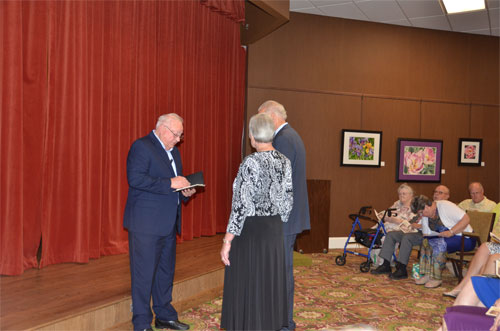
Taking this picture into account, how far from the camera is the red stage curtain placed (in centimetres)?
418

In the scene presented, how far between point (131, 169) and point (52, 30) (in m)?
1.90

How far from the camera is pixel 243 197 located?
3.01 m

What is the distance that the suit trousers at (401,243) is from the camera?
6164mm

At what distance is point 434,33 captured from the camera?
28.4ft

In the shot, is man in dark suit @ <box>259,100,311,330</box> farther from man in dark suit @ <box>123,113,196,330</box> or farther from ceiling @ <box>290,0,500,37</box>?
ceiling @ <box>290,0,500,37</box>

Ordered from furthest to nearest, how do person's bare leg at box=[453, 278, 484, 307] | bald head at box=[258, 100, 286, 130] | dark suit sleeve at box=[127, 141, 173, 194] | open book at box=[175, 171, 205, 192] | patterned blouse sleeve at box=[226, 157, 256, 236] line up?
bald head at box=[258, 100, 286, 130] → open book at box=[175, 171, 205, 192] → dark suit sleeve at box=[127, 141, 173, 194] → person's bare leg at box=[453, 278, 484, 307] → patterned blouse sleeve at box=[226, 157, 256, 236]

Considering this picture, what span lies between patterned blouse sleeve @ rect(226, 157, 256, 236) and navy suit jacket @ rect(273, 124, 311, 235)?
0.76 m

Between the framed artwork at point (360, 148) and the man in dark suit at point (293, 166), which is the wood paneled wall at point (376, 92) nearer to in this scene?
the framed artwork at point (360, 148)

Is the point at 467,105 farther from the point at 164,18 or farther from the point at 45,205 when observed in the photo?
the point at 45,205

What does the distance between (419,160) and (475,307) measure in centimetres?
576

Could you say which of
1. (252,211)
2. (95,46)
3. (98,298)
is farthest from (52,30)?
(252,211)

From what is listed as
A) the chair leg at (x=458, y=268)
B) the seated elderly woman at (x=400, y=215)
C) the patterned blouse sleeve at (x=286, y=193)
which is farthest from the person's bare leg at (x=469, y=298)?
the seated elderly woman at (x=400, y=215)

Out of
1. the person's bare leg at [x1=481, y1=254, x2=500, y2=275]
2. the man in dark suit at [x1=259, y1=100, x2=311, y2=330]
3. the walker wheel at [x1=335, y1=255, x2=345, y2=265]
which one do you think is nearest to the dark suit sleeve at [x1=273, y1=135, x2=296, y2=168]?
the man in dark suit at [x1=259, y1=100, x2=311, y2=330]

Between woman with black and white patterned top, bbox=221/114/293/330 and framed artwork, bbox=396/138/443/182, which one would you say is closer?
woman with black and white patterned top, bbox=221/114/293/330
